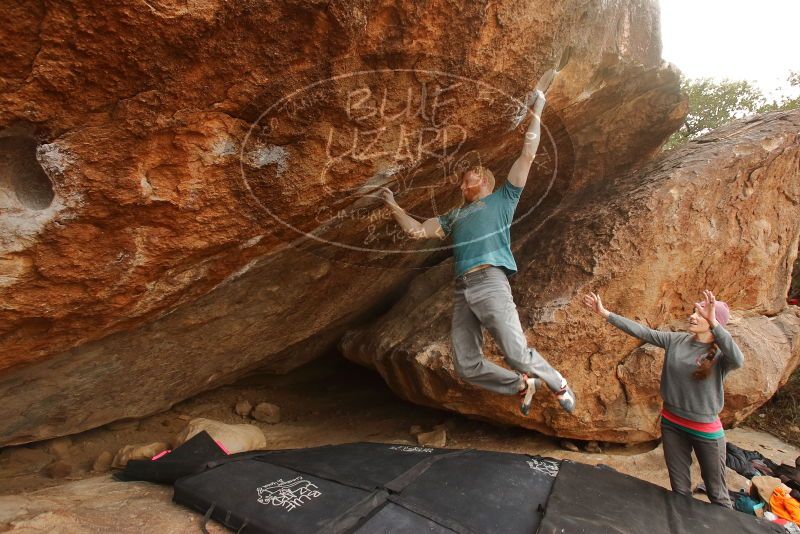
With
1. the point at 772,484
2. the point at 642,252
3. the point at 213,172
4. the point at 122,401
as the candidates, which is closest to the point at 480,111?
the point at 213,172

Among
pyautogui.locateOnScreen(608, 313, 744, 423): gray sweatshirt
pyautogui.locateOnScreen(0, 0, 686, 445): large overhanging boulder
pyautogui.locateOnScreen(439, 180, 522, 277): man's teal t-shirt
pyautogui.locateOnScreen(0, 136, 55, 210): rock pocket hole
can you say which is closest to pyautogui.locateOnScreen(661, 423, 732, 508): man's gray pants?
pyautogui.locateOnScreen(608, 313, 744, 423): gray sweatshirt

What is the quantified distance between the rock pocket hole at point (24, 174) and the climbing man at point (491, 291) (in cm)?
202

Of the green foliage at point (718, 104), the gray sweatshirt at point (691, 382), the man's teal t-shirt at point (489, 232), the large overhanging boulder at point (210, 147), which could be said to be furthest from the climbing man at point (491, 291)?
the green foliage at point (718, 104)

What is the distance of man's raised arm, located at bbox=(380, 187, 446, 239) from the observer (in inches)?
→ 126

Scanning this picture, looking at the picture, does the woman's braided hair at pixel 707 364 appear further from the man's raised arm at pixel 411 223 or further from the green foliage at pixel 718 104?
the green foliage at pixel 718 104

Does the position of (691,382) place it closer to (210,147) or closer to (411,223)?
(411,223)

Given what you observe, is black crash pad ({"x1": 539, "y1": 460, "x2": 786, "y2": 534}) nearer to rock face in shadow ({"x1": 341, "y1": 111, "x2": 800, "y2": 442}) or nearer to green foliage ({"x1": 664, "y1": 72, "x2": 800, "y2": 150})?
rock face in shadow ({"x1": 341, "y1": 111, "x2": 800, "y2": 442})

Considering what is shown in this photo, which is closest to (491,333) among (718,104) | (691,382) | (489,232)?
(489,232)

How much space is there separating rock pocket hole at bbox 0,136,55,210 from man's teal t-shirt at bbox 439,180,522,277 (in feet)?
7.94

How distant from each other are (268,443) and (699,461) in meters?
3.95

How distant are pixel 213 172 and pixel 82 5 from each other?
37.7 inches

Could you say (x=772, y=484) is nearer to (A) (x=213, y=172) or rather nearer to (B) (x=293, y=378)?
(A) (x=213, y=172)

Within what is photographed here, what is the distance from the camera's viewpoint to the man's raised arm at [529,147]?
2.81 metres

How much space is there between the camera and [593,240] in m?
4.24
